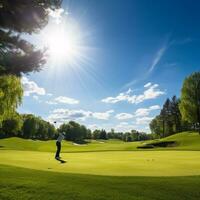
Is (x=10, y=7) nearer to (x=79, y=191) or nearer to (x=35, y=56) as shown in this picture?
(x=35, y=56)

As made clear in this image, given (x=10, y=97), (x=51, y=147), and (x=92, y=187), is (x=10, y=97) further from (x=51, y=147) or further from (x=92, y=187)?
(x=92, y=187)

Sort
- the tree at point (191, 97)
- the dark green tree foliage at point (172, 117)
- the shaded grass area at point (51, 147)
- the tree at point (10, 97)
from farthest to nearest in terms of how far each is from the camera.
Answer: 1. the dark green tree foliage at point (172, 117)
2. the tree at point (191, 97)
3. the shaded grass area at point (51, 147)
4. the tree at point (10, 97)

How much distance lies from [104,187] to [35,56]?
6871 mm

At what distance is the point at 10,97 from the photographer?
117ft

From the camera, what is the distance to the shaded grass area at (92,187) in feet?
23.4

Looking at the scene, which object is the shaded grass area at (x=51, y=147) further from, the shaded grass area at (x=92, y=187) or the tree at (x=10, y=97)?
the shaded grass area at (x=92, y=187)

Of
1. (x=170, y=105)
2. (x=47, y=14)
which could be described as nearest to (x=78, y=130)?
(x=170, y=105)

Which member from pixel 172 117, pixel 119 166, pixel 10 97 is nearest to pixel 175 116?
pixel 172 117

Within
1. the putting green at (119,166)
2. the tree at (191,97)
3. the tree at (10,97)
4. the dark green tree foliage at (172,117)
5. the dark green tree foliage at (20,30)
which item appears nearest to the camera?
the putting green at (119,166)

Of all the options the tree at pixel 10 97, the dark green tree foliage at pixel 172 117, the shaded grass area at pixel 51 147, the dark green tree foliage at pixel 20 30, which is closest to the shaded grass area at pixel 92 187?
the dark green tree foliage at pixel 20 30

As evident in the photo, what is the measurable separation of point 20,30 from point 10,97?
25.0 metres

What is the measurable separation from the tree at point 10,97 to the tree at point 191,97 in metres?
40.7

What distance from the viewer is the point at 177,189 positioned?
8031 millimetres

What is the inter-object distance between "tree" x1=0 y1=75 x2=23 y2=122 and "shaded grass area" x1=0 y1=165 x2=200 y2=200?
2691 centimetres
